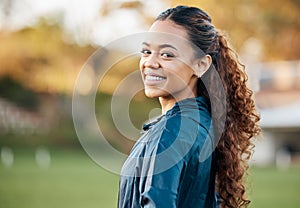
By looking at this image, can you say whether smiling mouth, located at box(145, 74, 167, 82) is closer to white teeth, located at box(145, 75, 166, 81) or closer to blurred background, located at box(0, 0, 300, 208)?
white teeth, located at box(145, 75, 166, 81)

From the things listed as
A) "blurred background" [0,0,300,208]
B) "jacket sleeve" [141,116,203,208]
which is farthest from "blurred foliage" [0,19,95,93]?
"jacket sleeve" [141,116,203,208]

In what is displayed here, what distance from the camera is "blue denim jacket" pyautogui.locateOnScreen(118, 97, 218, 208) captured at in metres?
1.64

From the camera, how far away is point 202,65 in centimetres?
189

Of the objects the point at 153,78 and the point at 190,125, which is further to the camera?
the point at 153,78

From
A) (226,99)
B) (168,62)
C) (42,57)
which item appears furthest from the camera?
(42,57)

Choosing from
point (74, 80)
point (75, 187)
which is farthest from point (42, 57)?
point (75, 187)

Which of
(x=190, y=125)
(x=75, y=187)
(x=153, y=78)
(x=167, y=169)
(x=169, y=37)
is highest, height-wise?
(x=75, y=187)

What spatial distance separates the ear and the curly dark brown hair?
23 mm

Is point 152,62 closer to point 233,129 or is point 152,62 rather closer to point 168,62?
point 168,62

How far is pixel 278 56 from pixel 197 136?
24473 mm

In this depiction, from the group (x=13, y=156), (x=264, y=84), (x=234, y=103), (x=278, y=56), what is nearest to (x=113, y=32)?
(x=13, y=156)

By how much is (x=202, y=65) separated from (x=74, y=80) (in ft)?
76.7

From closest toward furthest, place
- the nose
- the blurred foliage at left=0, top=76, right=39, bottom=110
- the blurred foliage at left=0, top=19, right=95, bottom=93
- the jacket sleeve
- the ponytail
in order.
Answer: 1. the jacket sleeve
2. the nose
3. the ponytail
4. the blurred foliage at left=0, top=19, right=95, bottom=93
5. the blurred foliage at left=0, top=76, right=39, bottom=110

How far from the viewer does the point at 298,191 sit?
14.5 m
